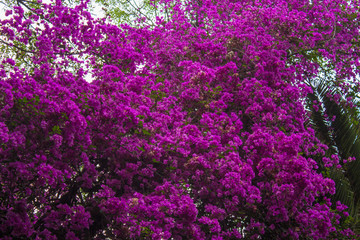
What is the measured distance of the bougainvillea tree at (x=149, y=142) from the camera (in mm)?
3980

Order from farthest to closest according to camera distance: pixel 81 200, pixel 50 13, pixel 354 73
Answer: pixel 354 73
pixel 50 13
pixel 81 200

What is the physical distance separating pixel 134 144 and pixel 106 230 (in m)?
1.38

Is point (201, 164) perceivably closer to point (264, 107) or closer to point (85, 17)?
point (264, 107)

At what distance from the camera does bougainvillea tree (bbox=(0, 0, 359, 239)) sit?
3.98m

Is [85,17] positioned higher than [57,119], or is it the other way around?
[85,17]

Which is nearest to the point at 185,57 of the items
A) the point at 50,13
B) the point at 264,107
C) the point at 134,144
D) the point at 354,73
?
the point at 264,107

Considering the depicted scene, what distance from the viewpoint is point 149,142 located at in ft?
16.3

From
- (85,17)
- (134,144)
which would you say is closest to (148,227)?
(134,144)

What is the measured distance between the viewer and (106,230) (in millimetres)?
4656

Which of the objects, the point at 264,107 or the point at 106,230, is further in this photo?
the point at 264,107

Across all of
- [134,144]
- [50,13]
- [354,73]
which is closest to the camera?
[134,144]

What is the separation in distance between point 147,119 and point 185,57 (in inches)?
109

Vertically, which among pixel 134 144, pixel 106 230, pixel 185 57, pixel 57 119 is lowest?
pixel 106 230

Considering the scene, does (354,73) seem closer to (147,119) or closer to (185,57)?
(185,57)
